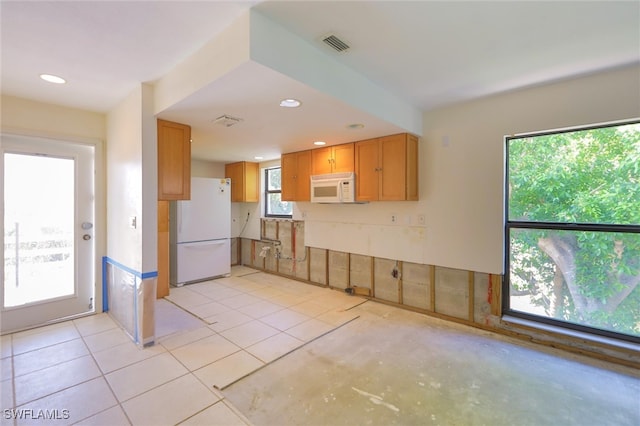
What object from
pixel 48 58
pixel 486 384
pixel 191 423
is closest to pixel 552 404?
pixel 486 384

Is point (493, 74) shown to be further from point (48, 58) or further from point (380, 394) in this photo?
point (48, 58)

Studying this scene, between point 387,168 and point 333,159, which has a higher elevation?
point 333,159

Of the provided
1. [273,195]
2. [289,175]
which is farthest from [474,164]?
[273,195]

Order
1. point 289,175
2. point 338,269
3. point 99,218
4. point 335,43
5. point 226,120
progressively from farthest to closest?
1. point 289,175
2. point 338,269
3. point 99,218
4. point 226,120
5. point 335,43

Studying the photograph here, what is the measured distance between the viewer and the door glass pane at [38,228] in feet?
9.45

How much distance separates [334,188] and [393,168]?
0.86 m

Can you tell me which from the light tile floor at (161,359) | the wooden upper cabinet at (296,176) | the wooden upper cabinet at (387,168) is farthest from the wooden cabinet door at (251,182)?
the wooden upper cabinet at (387,168)

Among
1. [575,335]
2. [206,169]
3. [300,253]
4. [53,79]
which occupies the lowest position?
[575,335]

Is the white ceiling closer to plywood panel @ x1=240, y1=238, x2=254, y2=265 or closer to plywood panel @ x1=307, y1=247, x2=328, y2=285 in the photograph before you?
plywood panel @ x1=307, y1=247, x2=328, y2=285

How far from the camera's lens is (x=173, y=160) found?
2885mm

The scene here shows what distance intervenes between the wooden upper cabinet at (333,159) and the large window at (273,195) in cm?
151

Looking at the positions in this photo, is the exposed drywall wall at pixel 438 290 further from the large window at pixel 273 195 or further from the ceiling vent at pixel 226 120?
the ceiling vent at pixel 226 120

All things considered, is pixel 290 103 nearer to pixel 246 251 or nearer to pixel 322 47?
pixel 322 47

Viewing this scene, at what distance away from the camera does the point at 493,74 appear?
8.00 feet
